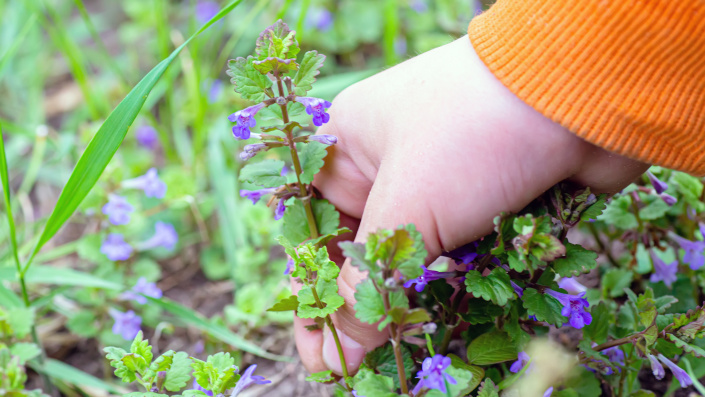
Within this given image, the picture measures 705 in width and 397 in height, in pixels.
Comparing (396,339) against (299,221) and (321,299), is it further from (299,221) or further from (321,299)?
(299,221)

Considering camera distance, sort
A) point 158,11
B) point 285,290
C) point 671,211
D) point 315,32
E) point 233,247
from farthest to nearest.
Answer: point 315,32 → point 158,11 → point 233,247 → point 285,290 → point 671,211

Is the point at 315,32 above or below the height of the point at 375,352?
above

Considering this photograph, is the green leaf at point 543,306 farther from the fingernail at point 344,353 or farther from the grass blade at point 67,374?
the grass blade at point 67,374

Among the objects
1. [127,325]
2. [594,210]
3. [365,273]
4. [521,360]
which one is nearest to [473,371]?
[521,360]

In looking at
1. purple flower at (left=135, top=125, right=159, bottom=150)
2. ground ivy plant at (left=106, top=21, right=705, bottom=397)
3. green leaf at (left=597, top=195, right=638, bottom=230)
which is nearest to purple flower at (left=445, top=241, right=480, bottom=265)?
ground ivy plant at (left=106, top=21, right=705, bottom=397)

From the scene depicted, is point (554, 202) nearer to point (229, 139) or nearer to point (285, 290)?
point (285, 290)

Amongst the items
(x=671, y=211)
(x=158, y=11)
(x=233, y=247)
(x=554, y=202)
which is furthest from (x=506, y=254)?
(x=158, y=11)
